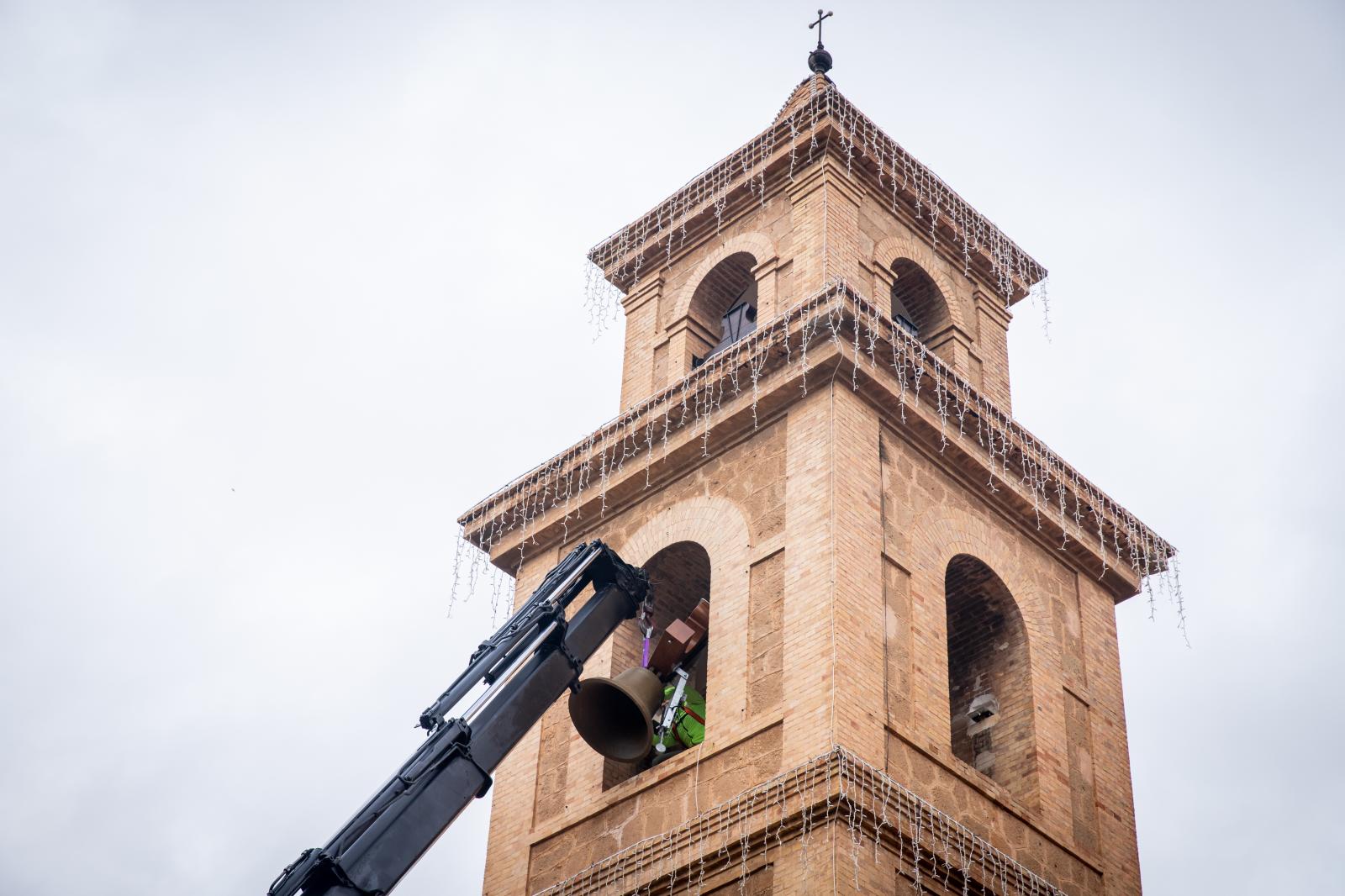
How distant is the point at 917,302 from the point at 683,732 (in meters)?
7.65

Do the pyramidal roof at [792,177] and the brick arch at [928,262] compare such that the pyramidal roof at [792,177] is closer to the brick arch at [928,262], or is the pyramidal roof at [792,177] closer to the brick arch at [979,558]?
the brick arch at [928,262]

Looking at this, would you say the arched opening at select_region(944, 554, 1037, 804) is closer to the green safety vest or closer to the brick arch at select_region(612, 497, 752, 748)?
the brick arch at select_region(612, 497, 752, 748)

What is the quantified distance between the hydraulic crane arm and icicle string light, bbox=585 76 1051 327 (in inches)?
269

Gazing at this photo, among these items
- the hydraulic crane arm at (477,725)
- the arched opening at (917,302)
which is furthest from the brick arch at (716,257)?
the hydraulic crane arm at (477,725)

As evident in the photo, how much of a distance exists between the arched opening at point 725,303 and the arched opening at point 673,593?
368 centimetres

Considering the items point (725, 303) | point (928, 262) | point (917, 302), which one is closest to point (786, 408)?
point (725, 303)

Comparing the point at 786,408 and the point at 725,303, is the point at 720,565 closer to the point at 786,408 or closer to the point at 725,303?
the point at 786,408

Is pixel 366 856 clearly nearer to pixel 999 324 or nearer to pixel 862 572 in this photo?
pixel 862 572

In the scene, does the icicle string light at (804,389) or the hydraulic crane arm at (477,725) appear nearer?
the hydraulic crane arm at (477,725)

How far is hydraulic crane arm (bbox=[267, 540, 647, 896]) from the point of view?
16.8 metres

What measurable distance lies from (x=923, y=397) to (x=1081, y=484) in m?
2.58

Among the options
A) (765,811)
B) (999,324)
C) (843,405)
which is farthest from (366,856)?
(999,324)

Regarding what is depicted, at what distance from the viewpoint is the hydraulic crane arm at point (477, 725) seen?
16.8 metres

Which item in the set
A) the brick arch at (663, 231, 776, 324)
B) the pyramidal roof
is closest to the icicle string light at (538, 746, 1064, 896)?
the brick arch at (663, 231, 776, 324)
